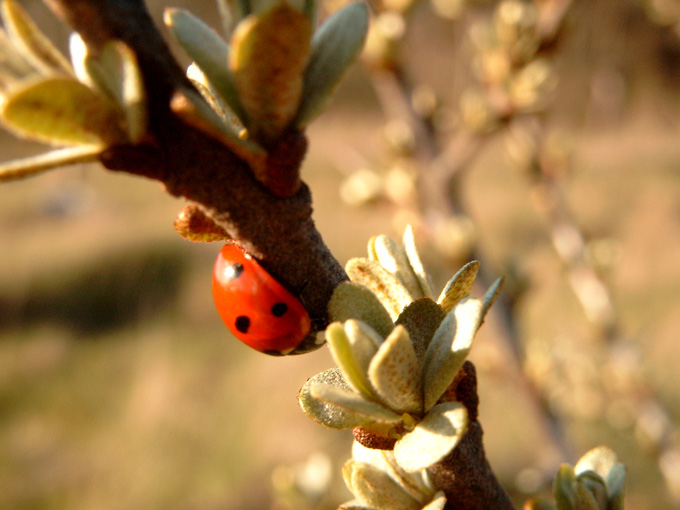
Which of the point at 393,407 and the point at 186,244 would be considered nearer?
the point at 393,407

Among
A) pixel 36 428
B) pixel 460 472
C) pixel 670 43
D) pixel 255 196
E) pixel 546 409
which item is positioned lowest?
pixel 36 428

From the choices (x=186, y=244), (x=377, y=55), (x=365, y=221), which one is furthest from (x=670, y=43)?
(x=377, y=55)

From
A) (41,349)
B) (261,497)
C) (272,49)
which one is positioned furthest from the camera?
(41,349)

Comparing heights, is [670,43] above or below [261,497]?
above

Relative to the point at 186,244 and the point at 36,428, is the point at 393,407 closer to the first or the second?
the point at 36,428

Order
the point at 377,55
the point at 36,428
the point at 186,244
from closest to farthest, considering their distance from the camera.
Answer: the point at 377,55, the point at 36,428, the point at 186,244

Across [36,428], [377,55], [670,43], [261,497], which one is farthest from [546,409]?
[670,43]

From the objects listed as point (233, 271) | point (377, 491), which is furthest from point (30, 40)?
point (377, 491)

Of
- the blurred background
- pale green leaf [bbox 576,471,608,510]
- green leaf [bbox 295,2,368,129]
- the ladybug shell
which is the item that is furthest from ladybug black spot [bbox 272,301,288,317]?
the blurred background

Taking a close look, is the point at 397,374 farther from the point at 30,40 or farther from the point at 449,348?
the point at 30,40
